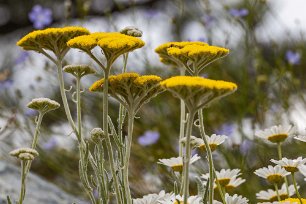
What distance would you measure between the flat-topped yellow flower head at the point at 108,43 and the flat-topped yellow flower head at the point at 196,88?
0.44ft

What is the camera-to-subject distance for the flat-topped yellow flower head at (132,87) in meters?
0.97

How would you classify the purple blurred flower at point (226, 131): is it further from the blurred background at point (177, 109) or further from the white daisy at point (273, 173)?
the white daisy at point (273, 173)

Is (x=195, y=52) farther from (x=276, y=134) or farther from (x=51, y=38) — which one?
(x=276, y=134)

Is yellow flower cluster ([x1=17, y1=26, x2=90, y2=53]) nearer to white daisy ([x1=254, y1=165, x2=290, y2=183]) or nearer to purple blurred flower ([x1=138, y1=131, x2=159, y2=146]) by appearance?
white daisy ([x1=254, y1=165, x2=290, y2=183])

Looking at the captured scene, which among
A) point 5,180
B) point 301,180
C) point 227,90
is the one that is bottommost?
point 301,180

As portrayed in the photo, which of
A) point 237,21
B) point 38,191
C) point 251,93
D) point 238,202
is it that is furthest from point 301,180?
point 238,202

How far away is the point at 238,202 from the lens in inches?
41.0

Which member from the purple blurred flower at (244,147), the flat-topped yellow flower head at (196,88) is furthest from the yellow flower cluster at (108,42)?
the purple blurred flower at (244,147)

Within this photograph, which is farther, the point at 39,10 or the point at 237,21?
the point at 39,10

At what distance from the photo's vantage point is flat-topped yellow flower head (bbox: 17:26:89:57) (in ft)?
3.41

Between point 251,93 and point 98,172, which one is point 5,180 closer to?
point 98,172

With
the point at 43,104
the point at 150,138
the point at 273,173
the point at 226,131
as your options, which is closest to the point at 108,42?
the point at 43,104

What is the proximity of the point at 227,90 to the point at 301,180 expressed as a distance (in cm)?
195

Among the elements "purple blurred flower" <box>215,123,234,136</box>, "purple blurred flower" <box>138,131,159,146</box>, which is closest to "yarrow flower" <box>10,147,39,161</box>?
"purple blurred flower" <box>215,123,234,136</box>
